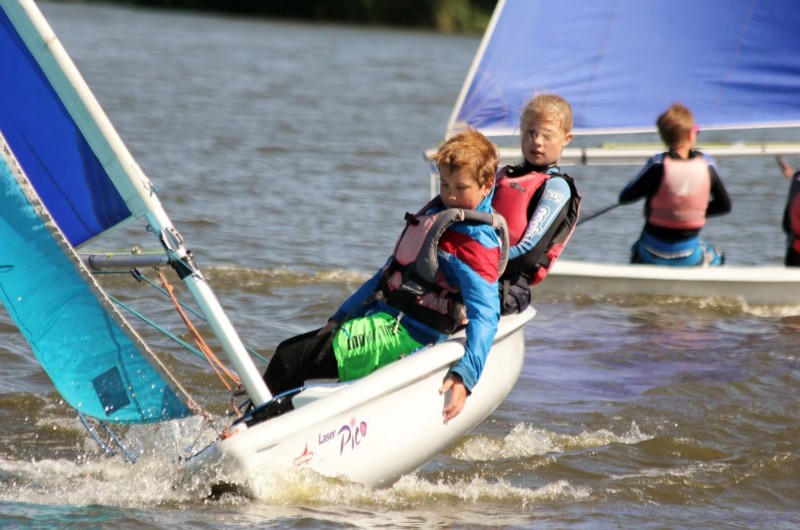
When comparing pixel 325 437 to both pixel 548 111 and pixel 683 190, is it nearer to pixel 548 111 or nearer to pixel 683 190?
pixel 548 111

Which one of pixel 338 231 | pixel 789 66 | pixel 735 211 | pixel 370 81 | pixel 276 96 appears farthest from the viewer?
pixel 370 81

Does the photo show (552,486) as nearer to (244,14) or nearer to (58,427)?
(58,427)

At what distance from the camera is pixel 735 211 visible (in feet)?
34.7

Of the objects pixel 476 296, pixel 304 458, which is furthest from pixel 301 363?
pixel 476 296

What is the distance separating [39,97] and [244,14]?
3261 cm

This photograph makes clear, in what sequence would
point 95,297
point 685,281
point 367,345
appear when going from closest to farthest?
1. point 95,297
2. point 367,345
3. point 685,281

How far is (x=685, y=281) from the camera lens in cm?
688

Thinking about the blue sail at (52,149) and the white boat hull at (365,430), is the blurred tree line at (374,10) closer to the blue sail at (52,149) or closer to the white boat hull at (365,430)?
the white boat hull at (365,430)

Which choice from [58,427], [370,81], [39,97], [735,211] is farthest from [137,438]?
[370,81]

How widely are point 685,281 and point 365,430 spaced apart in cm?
364

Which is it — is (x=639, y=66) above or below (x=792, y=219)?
above

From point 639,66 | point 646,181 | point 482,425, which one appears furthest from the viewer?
point 639,66

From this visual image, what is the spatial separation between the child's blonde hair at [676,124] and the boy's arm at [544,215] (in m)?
2.48

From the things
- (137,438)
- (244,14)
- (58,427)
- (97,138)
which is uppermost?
(97,138)
